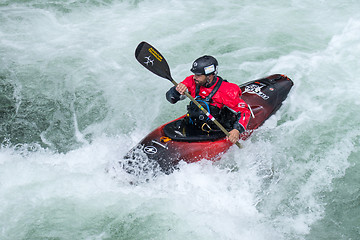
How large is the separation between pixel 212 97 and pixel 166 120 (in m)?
1.68

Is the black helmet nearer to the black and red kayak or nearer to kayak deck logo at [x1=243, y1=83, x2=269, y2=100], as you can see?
the black and red kayak

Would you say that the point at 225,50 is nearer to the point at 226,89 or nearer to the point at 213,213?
the point at 226,89

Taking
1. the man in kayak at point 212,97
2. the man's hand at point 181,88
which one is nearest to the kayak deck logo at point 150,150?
the man in kayak at point 212,97

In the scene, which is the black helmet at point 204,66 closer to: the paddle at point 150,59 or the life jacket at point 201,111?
the life jacket at point 201,111

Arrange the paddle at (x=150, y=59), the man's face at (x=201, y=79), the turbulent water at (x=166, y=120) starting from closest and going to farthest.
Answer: the turbulent water at (x=166, y=120)
the man's face at (x=201, y=79)
the paddle at (x=150, y=59)

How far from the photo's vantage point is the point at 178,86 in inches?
184

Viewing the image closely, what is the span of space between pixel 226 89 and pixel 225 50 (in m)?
3.39

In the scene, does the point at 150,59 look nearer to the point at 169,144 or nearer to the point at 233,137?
the point at 169,144

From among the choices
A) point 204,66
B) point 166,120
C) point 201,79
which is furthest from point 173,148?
point 166,120

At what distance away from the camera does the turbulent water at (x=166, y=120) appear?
15.0 ft

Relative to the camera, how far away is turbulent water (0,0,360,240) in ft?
15.0

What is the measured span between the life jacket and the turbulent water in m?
0.56

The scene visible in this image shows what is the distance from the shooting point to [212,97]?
15.9 ft

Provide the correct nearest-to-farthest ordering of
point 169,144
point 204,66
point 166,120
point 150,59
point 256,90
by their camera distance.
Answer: point 204,66 → point 169,144 → point 150,59 → point 256,90 → point 166,120
